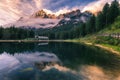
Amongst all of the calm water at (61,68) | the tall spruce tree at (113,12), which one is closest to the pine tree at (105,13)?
the tall spruce tree at (113,12)

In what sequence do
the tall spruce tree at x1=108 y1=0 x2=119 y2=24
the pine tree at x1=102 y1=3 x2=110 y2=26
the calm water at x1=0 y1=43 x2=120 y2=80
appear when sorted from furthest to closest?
1. the pine tree at x1=102 y1=3 x2=110 y2=26
2. the tall spruce tree at x1=108 y1=0 x2=119 y2=24
3. the calm water at x1=0 y1=43 x2=120 y2=80

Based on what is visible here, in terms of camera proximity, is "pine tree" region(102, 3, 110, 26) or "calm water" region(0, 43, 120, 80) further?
"pine tree" region(102, 3, 110, 26)

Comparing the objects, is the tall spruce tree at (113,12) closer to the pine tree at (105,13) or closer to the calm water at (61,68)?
the pine tree at (105,13)

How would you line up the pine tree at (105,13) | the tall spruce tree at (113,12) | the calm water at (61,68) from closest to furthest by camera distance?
the calm water at (61,68)
the tall spruce tree at (113,12)
the pine tree at (105,13)

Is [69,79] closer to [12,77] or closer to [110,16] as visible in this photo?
[12,77]

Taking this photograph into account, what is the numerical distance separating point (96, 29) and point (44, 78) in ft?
504

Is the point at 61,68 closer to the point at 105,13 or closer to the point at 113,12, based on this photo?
the point at 113,12

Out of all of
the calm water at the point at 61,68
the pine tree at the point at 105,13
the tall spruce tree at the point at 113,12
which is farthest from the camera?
the pine tree at the point at 105,13

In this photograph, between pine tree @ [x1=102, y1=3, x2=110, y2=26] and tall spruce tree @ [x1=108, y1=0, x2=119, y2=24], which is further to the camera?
pine tree @ [x1=102, y1=3, x2=110, y2=26]

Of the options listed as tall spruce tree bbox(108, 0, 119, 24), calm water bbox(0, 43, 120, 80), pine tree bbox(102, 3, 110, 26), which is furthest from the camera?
pine tree bbox(102, 3, 110, 26)

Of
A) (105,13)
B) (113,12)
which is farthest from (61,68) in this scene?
(105,13)

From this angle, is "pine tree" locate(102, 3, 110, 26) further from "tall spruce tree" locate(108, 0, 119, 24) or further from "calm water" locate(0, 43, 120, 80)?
"calm water" locate(0, 43, 120, 80)

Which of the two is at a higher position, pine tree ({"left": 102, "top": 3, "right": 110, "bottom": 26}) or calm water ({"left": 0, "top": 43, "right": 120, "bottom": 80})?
pine tree ({"left": 102, "top": 3, "right": 110, "bottom": 26})

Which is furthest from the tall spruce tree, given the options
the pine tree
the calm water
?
the calm water
